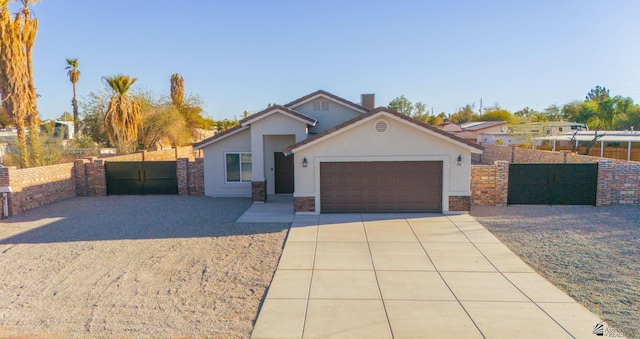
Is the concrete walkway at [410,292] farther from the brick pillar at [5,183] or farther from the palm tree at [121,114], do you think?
the palm tree at [121,114]

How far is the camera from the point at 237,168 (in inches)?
683

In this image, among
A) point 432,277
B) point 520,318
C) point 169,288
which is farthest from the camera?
point 432,277

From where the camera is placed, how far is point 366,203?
1336cm

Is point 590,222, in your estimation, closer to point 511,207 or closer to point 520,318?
point 511,207

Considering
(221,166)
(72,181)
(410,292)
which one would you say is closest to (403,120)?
→ (410,292)

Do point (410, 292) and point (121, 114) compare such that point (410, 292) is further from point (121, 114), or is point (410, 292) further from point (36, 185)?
point (121, 114)

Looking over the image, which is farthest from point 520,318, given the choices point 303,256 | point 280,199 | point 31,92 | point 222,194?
point 31,92

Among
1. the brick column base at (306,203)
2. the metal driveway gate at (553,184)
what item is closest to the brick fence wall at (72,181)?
the brick column base at (306,203)

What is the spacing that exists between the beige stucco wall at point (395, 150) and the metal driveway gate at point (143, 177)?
25.0 ft

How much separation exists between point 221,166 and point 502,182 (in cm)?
1149

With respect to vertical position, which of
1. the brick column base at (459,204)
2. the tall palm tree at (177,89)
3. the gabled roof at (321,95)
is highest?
the tall palm tree at (177,89)

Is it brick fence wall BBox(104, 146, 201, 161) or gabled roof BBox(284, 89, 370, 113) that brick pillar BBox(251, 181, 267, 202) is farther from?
brick fence wall BBox(104, 146, 201, 161)

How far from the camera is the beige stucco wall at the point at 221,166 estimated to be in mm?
17047

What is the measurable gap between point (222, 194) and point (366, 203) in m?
7.19
